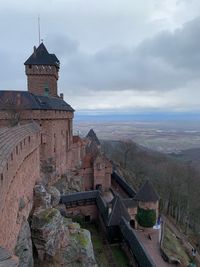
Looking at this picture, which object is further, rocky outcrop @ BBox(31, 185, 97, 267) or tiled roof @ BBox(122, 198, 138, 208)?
tiled roof @ BBox(122, 198, 138, 208)

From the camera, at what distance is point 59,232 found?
12953mm

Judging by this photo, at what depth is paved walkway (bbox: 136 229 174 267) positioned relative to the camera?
17364mm

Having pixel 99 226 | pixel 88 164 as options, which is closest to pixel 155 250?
pixel 99 226

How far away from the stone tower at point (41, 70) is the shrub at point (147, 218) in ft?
47.8

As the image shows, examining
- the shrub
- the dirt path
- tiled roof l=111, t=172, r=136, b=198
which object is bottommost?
the dirt path

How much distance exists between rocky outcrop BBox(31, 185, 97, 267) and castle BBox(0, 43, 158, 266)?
2.76 ft

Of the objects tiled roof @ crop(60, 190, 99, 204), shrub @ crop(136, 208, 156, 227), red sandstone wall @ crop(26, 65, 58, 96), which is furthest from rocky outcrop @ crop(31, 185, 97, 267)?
red sandstone wall @ crop(26, 65, 58, 96)

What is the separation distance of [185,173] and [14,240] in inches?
1120

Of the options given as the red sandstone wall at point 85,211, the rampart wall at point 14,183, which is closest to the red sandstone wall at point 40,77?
the red sandstone wall at point 85,211

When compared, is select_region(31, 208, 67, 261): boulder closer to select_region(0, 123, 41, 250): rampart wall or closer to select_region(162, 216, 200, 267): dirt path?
select_region(0, 123, 41, 250): rampart wall

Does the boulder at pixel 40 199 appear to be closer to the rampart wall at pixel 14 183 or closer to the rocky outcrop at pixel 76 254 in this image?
the rampart wall at pixel 14 183

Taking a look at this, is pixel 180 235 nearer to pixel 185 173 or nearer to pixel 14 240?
pixel 185 173

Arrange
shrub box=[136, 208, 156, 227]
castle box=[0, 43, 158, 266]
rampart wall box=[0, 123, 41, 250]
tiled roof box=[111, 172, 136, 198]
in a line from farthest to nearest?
1. tiled roof box=[111, 172, 136, 198]
2. shrub box=[136, 208, 156, 227]
3. castle box=[0, 43, 158, 266]
4. rampart wall box=[0, 123, 41, 250]

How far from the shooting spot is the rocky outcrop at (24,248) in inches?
388
